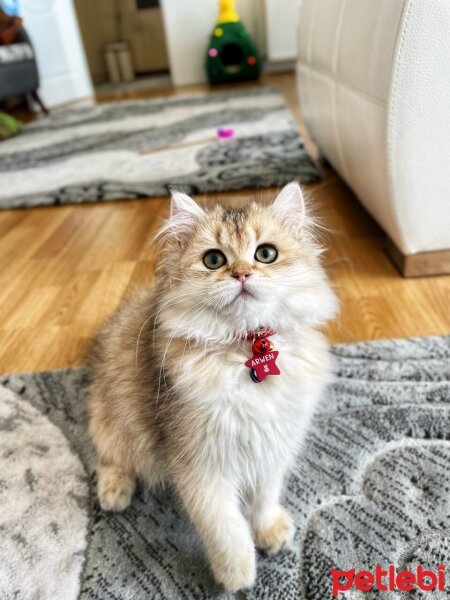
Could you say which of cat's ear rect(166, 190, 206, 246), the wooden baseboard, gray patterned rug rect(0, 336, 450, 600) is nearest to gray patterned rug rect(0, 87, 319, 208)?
the wooden baseboard

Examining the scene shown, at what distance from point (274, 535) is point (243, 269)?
0.45 m

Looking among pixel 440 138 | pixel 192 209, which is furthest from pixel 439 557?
pixel 440 138

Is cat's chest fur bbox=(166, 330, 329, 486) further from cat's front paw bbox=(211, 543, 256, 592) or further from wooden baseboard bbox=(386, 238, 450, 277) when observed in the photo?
wooden baseboard bbox=(386, 238, 450, 277)

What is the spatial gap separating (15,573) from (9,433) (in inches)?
12.8

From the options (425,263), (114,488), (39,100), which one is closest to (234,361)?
(114,488)

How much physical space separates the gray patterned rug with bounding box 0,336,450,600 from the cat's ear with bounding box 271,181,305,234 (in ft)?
1.49

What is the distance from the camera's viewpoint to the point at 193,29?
17.4 feet

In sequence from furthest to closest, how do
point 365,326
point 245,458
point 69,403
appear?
point 365,326
point 69,403
point 245,458

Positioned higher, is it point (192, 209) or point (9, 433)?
point (192, 209)

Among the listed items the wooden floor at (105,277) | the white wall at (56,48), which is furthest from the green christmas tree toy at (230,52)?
the wooden floor at (105,277)

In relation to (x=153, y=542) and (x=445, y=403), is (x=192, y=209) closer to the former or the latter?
(x=153, y=542)

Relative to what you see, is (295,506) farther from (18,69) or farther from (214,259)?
(18,69)

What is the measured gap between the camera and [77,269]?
1758 millimetres

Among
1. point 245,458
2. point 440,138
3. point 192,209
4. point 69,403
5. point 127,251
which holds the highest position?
point 192,209
